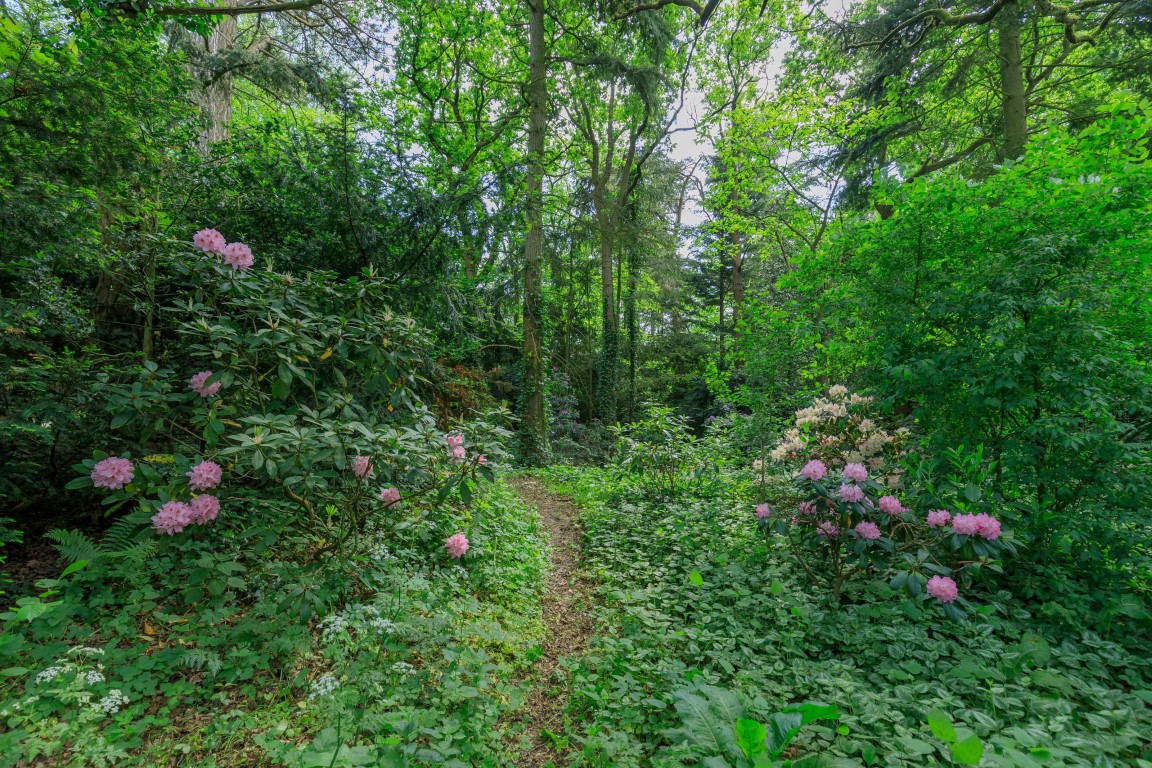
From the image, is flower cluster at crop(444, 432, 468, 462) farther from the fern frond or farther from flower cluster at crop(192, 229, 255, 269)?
the fern frond

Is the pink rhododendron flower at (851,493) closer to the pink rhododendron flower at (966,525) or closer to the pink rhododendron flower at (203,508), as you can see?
the pink rhododendron flower at (966,525)

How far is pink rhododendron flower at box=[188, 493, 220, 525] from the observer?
90.0 inches

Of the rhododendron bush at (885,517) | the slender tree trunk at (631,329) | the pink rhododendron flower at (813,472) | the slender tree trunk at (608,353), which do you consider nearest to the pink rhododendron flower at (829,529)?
the rhododendron bush at (885,517)

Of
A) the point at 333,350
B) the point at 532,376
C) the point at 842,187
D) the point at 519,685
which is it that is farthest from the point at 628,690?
the point at 842,187

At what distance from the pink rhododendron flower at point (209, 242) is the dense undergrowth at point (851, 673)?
11.0 ft

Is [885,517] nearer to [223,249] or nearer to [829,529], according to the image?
[829,529]

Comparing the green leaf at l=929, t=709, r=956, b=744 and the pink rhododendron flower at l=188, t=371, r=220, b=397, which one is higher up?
the pink rhododendron flower at l=188, t=371, r=220, b=397

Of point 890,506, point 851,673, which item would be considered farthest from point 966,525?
point 851,673

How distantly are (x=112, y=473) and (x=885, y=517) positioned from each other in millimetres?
4515

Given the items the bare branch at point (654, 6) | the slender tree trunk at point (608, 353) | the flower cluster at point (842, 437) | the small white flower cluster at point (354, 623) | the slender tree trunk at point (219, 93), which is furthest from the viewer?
the slender tree trunk at point (608, 353)

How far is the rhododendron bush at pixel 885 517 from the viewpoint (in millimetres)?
2646

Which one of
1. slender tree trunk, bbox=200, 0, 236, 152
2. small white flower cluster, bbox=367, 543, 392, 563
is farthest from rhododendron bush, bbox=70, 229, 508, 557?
slender tree trunk, bbox=200, 0, 236, 152

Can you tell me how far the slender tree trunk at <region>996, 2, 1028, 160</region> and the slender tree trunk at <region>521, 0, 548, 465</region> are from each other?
773 cm

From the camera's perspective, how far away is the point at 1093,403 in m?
2.84
